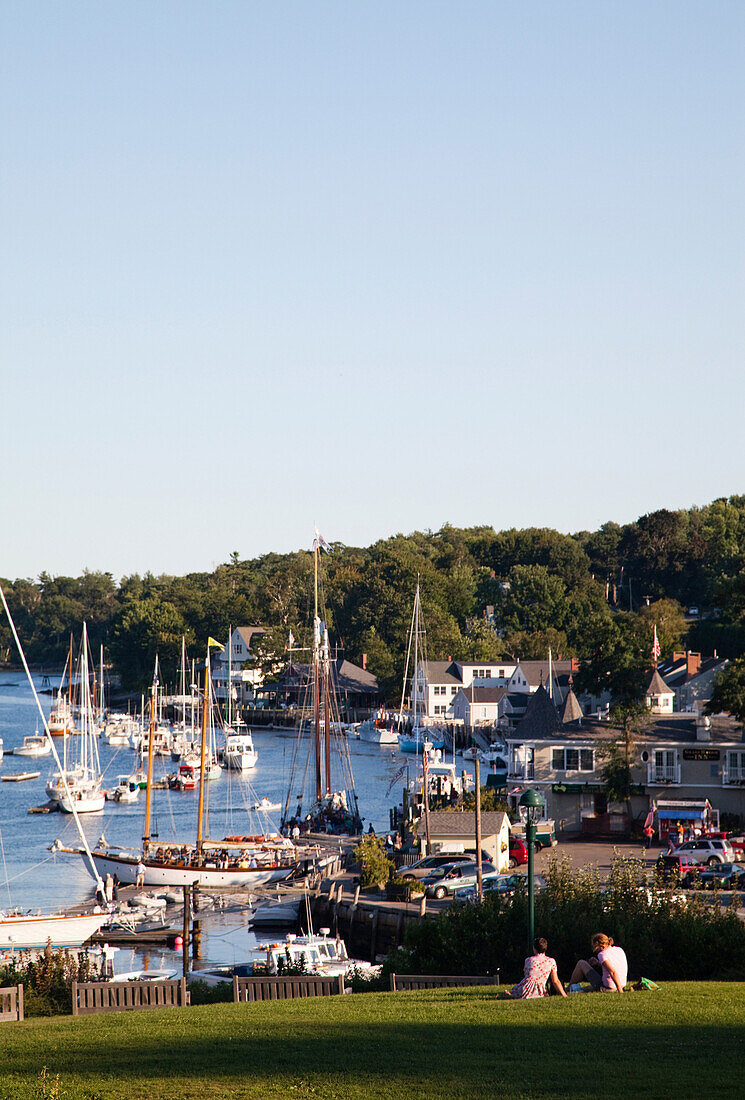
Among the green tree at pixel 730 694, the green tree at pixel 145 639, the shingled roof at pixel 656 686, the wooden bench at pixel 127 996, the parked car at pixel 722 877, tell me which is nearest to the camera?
the wooden bench at pixel 127 996

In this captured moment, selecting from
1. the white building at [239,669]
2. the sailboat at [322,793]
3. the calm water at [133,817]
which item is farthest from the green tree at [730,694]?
the white building at [239,669]

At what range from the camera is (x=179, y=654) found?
173 m

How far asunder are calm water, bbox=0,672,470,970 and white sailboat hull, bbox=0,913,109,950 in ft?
8.92

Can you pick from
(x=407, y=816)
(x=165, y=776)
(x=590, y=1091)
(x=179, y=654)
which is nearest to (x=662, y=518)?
(x=179, y=654)

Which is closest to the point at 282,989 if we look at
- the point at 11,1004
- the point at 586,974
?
the point at 11,1004

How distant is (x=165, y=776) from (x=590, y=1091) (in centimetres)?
8830

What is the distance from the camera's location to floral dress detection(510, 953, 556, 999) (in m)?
18.8

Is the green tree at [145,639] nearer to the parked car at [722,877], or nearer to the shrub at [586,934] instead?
the parked car at [722,877]

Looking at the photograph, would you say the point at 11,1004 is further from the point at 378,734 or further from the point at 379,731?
the point at 379,731

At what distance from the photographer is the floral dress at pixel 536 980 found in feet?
61.8

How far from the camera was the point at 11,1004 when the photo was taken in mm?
20141

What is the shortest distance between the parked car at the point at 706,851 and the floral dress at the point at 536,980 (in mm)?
28737

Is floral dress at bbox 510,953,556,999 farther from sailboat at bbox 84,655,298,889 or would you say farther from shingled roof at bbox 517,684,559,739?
shingled roof at bbox 517,684,559,739

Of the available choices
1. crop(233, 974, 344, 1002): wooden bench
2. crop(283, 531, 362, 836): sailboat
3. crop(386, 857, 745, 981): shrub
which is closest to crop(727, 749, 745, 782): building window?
crop(283, 531, 362, 836): sailboat
